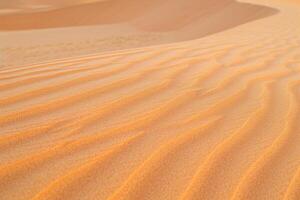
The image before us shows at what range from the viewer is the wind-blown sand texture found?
4.18ft

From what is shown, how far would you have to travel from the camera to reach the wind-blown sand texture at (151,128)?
1.27m

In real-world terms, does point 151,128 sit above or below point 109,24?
below

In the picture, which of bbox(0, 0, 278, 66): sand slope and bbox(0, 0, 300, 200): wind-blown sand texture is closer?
bbox(0, 0, 300, 200): wind-blown sand texture

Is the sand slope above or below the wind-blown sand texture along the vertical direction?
above

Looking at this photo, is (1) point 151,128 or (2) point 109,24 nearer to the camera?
(1) point 151,128

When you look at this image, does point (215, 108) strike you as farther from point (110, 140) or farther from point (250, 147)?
point (110, 140)

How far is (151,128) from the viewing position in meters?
1.71

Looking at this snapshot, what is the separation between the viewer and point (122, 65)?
280 cm

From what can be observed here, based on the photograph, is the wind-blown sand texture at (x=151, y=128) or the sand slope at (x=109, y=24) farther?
the sand slope at (x=109, y=24)

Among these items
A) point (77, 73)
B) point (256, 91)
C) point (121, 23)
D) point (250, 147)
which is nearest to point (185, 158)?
point (250, 147)

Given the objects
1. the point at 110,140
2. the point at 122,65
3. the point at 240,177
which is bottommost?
the point at 240,177

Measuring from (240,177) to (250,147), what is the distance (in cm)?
26

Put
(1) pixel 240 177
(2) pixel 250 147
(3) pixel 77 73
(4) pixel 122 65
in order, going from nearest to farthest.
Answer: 1. (1) pixel 240 177
2. (2) pixel 250 147
3. (3) pixel 77 73
4. (4) pixel 122 65

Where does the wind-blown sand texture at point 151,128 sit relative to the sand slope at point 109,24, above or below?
below
